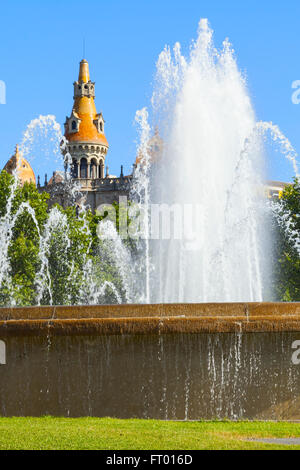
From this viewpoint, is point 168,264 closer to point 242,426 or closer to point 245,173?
point 245,173

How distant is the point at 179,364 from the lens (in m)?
9.73

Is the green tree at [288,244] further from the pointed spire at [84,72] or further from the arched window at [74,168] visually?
the pointed spire at [84,72]

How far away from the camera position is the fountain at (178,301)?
381 inches

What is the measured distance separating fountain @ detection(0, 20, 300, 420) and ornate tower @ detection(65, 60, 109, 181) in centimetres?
4500

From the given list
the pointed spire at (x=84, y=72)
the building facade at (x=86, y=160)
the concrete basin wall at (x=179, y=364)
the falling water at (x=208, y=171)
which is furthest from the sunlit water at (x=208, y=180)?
the pointed spire at (x=84, y=72)

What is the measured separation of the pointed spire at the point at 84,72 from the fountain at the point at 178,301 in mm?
52498

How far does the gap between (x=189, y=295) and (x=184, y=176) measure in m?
4.29

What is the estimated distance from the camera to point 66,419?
955 centimetres

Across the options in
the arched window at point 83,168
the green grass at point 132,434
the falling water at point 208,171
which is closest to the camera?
the green grass at point 132,434

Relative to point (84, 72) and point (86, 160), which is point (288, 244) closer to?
point (86, 160)

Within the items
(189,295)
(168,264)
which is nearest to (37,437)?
(189,295)

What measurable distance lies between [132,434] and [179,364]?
1.84 meters

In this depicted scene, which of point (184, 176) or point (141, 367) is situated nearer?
point (141, 367)

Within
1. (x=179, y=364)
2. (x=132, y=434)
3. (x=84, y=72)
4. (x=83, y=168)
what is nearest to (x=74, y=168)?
(x=83, y=168)
